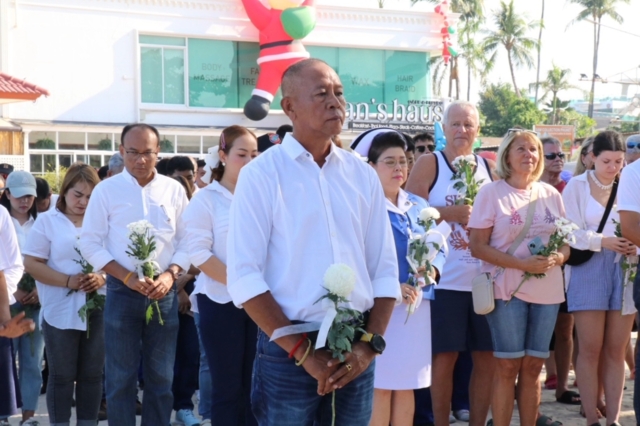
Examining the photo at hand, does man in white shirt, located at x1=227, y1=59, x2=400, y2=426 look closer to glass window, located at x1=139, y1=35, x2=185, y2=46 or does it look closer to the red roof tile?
the red roof tile

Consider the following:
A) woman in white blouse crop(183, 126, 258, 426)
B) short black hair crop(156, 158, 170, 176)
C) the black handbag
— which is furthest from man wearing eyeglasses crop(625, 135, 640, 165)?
short black hair crop(156, 158, 170, 176)

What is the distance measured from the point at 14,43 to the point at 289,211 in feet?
99.7

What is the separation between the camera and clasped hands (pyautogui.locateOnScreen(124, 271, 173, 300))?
604 cm

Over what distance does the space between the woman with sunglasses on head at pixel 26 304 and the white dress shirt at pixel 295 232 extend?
4.46 meters

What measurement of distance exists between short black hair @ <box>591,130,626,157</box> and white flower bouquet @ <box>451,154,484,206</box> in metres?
1.28

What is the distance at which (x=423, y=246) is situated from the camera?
5461 millimetres

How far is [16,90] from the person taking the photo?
1969 cm

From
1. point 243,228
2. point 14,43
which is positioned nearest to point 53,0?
point 14,43

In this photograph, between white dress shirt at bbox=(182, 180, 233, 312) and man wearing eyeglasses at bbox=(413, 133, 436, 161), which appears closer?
white dress shirt at bbox=(182, 180, 233, 312)

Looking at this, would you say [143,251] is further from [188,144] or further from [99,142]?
[188,144]

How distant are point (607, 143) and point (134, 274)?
3916mm

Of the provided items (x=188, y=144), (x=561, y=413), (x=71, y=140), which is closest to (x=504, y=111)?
(x=188, y=144)

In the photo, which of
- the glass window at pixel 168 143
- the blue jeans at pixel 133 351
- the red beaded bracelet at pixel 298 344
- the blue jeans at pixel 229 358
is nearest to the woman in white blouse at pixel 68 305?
the blue jeans at pixel 133 351

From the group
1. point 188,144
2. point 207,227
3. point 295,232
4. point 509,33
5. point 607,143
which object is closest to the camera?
point 295,232
